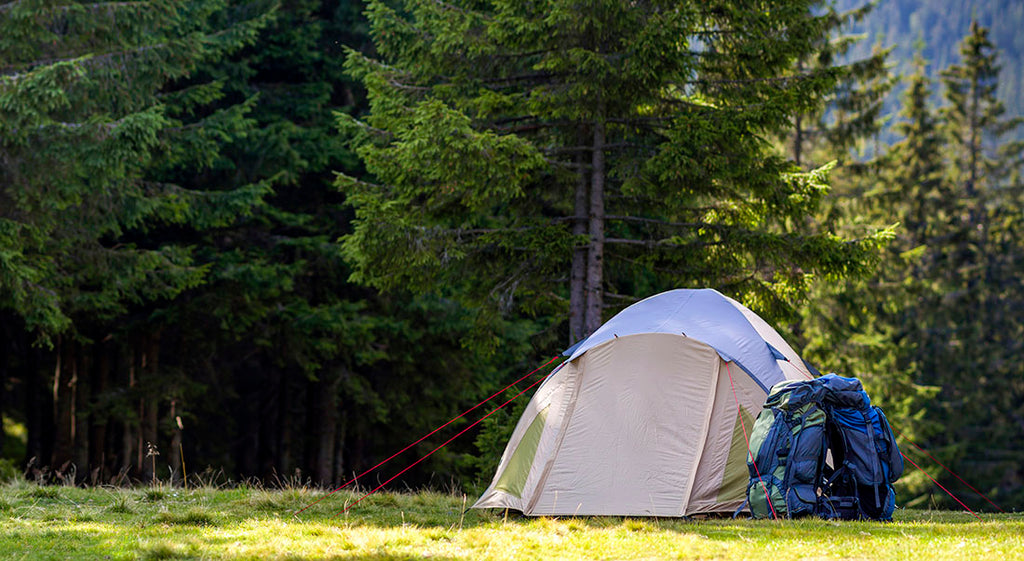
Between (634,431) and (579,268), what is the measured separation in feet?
12.9

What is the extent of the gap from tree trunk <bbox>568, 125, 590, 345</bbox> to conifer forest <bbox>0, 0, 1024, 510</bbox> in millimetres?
44

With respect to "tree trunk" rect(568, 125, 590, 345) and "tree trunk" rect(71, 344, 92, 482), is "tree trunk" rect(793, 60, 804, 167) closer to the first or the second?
"tree trunk" rect(568, 125, 590, 345)

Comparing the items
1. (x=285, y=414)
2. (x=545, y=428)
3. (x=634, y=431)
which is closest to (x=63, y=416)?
(x=285, y=414)

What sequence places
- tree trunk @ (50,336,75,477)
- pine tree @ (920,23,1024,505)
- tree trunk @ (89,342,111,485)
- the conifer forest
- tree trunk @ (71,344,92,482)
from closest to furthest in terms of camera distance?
1. the conifer forest
2. tree trunk @ (50,336,75,477)
3. tree trunk @ (71,344,92,482)
4. tree trunk @ (89,342,111,485)
5. pine tree @ (920,23,1024,505)

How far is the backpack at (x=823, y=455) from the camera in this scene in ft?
24.8

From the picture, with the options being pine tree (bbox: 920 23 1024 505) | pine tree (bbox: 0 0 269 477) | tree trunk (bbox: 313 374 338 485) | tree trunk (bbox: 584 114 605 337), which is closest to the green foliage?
pine tree (bbox: 0 0 269 477)

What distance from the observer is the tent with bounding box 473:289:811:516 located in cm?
829

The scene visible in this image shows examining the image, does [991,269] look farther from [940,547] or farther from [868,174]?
[940,547]

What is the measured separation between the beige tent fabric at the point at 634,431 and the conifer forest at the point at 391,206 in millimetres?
2832

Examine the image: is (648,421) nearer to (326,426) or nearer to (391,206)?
(391,206)

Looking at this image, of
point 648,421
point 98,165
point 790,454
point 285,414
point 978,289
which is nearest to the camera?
point 790,454

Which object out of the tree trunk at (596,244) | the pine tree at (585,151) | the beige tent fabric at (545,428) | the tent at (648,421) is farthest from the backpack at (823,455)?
the tree trunk at (596,244)

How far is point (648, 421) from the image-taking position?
852 cm

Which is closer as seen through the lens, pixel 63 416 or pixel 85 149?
pixel 85 149
